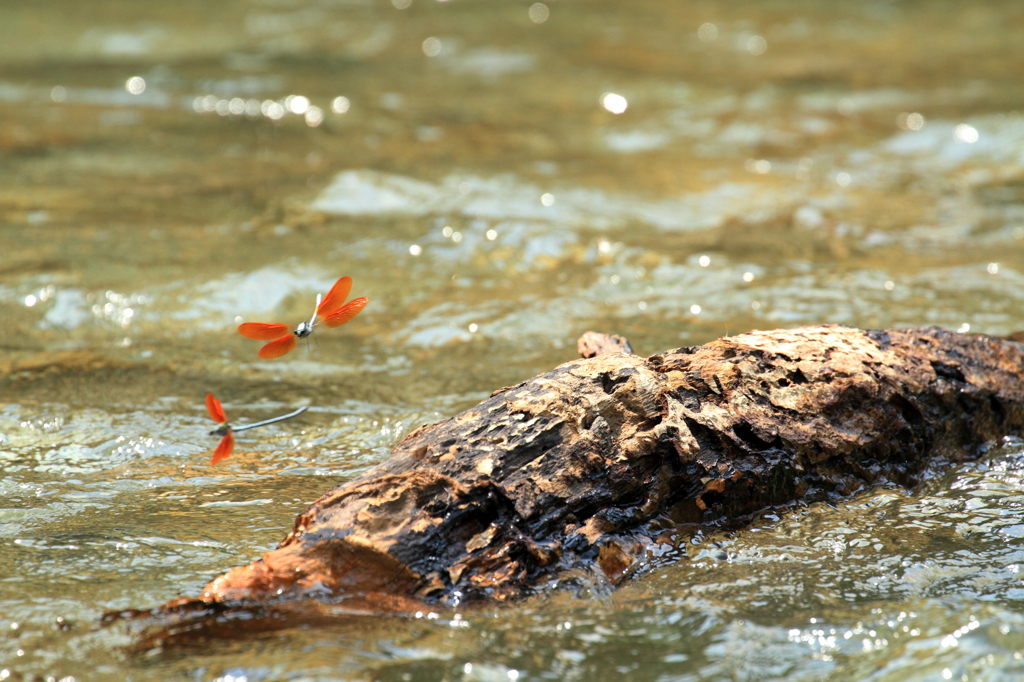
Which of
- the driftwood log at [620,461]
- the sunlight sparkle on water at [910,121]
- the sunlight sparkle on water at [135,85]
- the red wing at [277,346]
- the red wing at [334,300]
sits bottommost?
the driftwood log at [620,461]

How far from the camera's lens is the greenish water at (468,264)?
76.9 inches

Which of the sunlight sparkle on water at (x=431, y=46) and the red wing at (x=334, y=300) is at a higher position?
the sunlight sparkle on water at (x=431, y=46)

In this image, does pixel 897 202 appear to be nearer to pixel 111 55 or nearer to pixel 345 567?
pixel 345 567

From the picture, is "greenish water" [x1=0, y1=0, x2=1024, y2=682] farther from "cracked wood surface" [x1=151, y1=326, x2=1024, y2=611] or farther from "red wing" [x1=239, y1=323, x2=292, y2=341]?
"red wing" [x1=239, y1=323, x2=292, y2=341]

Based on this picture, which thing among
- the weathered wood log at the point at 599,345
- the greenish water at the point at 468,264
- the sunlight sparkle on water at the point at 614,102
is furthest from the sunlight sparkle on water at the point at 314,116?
the weathered wood log at the point at 599,345

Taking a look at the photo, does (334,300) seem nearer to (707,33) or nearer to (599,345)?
(599,345)

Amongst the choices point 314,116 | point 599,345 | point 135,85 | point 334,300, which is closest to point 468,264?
point 599,345

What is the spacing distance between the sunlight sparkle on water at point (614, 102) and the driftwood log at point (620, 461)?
505 centimetres

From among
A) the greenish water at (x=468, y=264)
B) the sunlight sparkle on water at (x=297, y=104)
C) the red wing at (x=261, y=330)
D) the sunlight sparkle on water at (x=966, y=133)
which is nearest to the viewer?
the greenish water at (x=468, y=264)

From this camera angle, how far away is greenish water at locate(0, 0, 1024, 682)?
1.95 metres

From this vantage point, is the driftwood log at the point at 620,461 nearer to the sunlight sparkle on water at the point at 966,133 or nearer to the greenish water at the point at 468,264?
the greenish water at the point at 468,264

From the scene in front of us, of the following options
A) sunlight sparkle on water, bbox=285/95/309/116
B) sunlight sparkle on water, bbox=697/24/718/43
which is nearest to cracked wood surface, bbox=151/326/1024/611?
sunlight sparkle on water, bbox=285/95/309/116

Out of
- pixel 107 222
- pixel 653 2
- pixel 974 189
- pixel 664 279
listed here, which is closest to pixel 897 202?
pixel 974 189

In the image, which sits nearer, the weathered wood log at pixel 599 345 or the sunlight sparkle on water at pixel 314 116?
the weathered wood log at pixel 599 345
